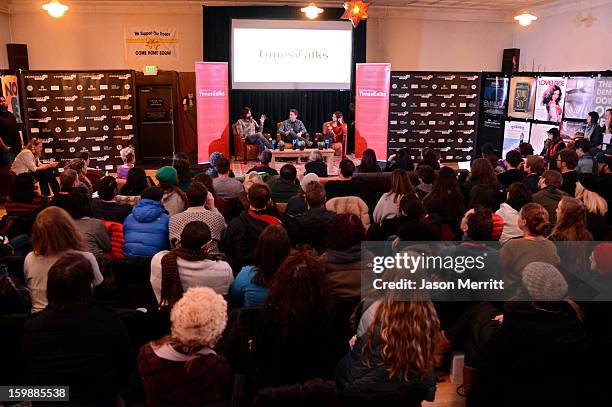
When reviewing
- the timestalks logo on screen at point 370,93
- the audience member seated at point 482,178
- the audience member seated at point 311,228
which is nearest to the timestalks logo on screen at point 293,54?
the timestalks logo on screen at point 370,93

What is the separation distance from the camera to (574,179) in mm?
5438

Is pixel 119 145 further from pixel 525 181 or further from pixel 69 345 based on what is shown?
pixel 69 345

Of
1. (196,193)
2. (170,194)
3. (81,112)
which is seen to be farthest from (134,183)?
(81,112)

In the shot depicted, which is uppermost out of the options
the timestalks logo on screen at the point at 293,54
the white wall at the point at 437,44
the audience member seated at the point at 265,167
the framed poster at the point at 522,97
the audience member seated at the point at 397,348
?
the white wall at the point at 437,44

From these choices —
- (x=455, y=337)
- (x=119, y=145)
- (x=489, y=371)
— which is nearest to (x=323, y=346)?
(x=489, y=371)

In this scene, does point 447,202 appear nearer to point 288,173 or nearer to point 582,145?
point 288,173

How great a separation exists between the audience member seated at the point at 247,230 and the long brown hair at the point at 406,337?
1.67 metres

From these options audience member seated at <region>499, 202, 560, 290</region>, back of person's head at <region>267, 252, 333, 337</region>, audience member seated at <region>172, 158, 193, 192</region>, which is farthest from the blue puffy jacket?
audience member seated at <region>499, 202, 560, 290</region>

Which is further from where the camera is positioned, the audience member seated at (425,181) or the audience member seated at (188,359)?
the audience member seated at (425,181)

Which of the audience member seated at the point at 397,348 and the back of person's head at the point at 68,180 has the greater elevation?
the back of person's head at the point at 68,180

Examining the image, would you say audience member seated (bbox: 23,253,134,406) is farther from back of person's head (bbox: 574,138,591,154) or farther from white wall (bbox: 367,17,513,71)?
white wall (bbox: 367,17,513,71)

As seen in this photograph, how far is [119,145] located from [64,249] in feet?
26.6

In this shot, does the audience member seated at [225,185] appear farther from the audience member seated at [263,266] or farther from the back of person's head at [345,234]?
the audience member seated at [263,266]

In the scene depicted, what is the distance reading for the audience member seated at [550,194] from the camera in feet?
14.9
